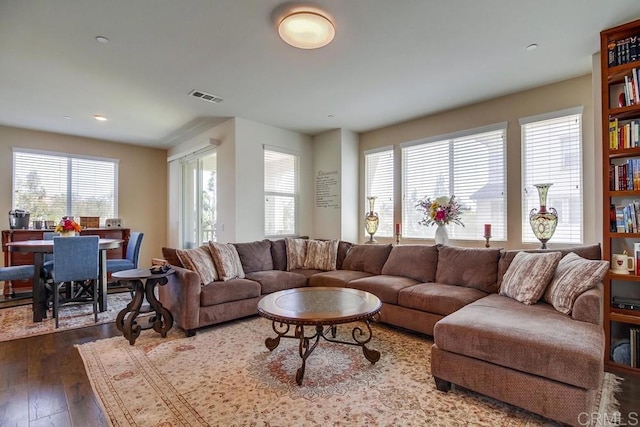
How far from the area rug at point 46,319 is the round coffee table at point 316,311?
8.04 feet

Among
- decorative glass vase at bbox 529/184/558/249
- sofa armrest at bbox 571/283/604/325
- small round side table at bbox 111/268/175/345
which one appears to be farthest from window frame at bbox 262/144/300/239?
sofa armrest at bbox 571/283/604/325

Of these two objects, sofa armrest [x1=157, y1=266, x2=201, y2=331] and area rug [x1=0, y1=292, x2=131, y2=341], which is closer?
sofa armrest [x1=157, y1=266, x2=201, y2=331]

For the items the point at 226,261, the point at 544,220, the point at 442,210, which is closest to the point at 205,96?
the point at 226,261

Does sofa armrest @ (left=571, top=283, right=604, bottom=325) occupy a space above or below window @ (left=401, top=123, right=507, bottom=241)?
below

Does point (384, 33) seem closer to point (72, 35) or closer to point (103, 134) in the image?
point (72, 35)

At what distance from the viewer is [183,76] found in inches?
132

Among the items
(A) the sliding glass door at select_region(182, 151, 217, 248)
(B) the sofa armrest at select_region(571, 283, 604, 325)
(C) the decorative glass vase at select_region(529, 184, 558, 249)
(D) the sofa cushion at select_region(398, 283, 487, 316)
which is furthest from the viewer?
(A) the sliding glass door at select_region(182, 151, 217, 248)

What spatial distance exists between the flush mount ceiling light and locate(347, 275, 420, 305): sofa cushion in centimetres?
245

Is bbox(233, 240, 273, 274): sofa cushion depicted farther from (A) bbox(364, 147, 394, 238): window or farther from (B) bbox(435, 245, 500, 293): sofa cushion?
(B) bbox(435, 245, 500, 293): sofa cushion

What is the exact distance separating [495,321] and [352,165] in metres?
3.77

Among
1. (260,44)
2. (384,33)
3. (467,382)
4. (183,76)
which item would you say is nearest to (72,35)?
(183,76)

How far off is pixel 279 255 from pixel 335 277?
104 cm

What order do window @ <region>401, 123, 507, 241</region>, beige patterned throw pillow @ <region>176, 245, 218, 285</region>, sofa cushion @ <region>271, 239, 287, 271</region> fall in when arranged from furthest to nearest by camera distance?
sofa cushion @ <region>271, 239, 287, 271</region>, window @ <region>401, 123, 507, 241</region>, beige patterned throw pillow @ <region>176, 245, 218, 285</region>

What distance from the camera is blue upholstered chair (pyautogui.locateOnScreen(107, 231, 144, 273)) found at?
468 centimetres
